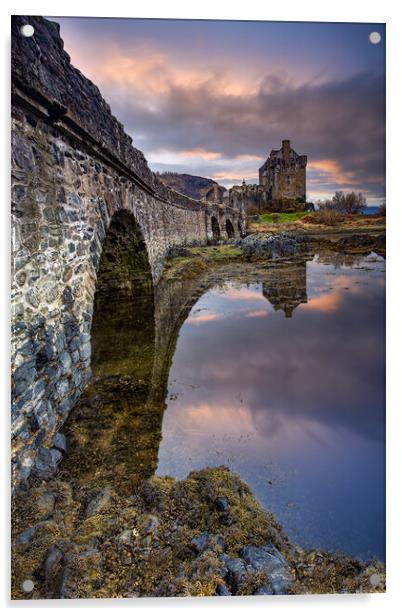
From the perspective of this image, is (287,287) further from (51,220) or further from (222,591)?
(222,591)

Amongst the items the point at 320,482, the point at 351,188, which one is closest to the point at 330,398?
the point at 320,482

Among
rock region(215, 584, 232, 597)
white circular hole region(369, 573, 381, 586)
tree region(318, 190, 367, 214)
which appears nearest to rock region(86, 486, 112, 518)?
rock region(215, 584, 232, 597)

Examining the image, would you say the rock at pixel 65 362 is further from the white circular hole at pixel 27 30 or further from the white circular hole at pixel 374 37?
the white circular hole at pixel 374 37

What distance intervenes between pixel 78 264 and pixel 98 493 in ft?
9.12

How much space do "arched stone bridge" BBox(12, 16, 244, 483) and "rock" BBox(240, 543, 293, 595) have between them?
2.09m

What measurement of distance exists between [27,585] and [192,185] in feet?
59.0

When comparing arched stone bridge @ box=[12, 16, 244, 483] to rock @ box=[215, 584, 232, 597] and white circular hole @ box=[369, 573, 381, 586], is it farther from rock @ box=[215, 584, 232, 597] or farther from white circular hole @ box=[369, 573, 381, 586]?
white circular hole @ box=[369, 573, 381, 586]

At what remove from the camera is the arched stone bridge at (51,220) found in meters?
3.42

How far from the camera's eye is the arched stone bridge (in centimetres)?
342

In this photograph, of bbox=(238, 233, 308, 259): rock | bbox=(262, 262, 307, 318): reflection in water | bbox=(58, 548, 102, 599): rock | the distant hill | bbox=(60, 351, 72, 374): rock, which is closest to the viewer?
bbox=(58, 548, 102, 599): rock

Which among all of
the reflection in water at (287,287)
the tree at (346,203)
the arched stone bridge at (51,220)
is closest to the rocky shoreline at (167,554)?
the arched stone bridge at (51,220)

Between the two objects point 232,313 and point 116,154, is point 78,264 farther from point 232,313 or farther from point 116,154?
point 232,313

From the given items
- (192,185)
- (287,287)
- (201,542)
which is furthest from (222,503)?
(192,185)

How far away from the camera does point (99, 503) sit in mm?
3379
